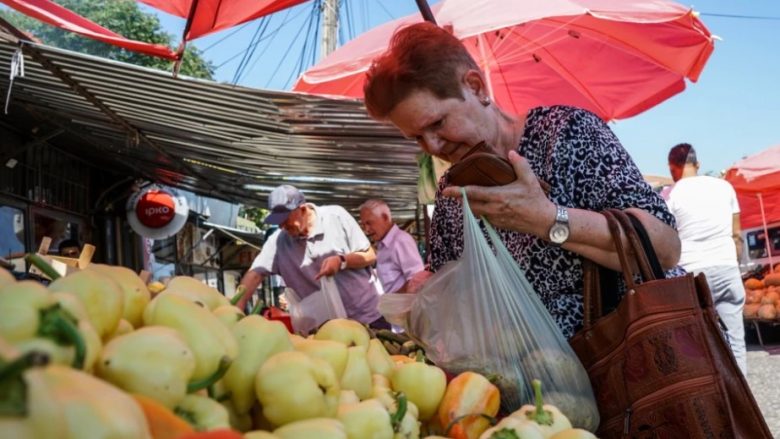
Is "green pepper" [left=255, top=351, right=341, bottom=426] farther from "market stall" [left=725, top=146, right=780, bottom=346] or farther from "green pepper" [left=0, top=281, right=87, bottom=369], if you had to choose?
"market stall" [left=725, top=146, right=780, bottom=346]

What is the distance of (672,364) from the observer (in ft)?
5.17

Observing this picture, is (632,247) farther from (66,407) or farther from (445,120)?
(66,407)

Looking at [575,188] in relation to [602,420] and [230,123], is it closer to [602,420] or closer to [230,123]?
[602,420]

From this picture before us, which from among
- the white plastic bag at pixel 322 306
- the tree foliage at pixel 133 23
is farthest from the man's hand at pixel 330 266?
the tree foliage at pixel 133 23

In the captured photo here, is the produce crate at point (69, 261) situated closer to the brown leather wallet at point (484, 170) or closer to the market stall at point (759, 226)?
A: the brown leather wallet at point (484, 170)

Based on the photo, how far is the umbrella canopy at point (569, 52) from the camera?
4.65 m

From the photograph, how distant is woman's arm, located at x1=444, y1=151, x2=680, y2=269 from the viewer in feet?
5.65

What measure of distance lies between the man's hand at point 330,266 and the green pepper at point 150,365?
370cm

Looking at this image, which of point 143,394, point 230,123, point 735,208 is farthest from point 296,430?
point 230,123

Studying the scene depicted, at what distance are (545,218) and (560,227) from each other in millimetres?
43

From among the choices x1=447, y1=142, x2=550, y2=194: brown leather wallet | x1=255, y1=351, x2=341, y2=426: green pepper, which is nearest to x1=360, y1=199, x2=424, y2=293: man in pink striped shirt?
x1=447, y1=142, x2=550, y2=194: brown leather wallet

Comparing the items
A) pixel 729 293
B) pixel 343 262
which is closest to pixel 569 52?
pixel 729 293

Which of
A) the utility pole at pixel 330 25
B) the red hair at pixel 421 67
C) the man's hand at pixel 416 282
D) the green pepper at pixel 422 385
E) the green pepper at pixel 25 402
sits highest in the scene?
the utility pole at pixel 330 25

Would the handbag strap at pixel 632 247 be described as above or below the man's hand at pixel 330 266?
above
